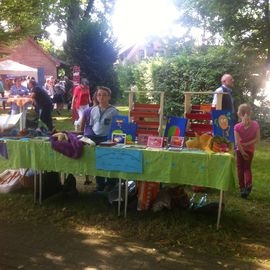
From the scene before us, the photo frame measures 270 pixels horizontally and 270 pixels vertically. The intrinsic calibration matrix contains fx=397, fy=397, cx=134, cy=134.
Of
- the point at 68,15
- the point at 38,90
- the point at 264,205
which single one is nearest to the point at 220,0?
the point at 38,90

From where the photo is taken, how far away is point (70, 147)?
5113mm

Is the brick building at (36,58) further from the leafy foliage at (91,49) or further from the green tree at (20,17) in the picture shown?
the green tree at (20,17)

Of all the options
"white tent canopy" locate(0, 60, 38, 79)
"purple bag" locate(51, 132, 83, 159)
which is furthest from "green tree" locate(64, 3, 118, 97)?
"purple bag" locate(51, 132, 83, 159)

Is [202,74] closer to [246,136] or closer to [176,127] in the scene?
[246,136]

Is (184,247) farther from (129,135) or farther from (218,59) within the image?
(218,59)

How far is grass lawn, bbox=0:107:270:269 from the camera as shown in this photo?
439 centimetres

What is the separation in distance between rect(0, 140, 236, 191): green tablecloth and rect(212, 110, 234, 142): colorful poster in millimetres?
1089

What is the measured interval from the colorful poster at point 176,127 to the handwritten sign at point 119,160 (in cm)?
106

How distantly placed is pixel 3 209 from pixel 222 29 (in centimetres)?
1061

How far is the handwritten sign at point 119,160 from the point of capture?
486 centimetres

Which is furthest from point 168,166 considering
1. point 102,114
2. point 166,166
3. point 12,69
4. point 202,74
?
point 12,69

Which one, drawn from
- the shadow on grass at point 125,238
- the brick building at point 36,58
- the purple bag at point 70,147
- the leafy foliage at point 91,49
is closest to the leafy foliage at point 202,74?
→ the leafy foliage at point 91,49

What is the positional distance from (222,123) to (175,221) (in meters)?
1.64

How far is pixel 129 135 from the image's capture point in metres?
5.58
